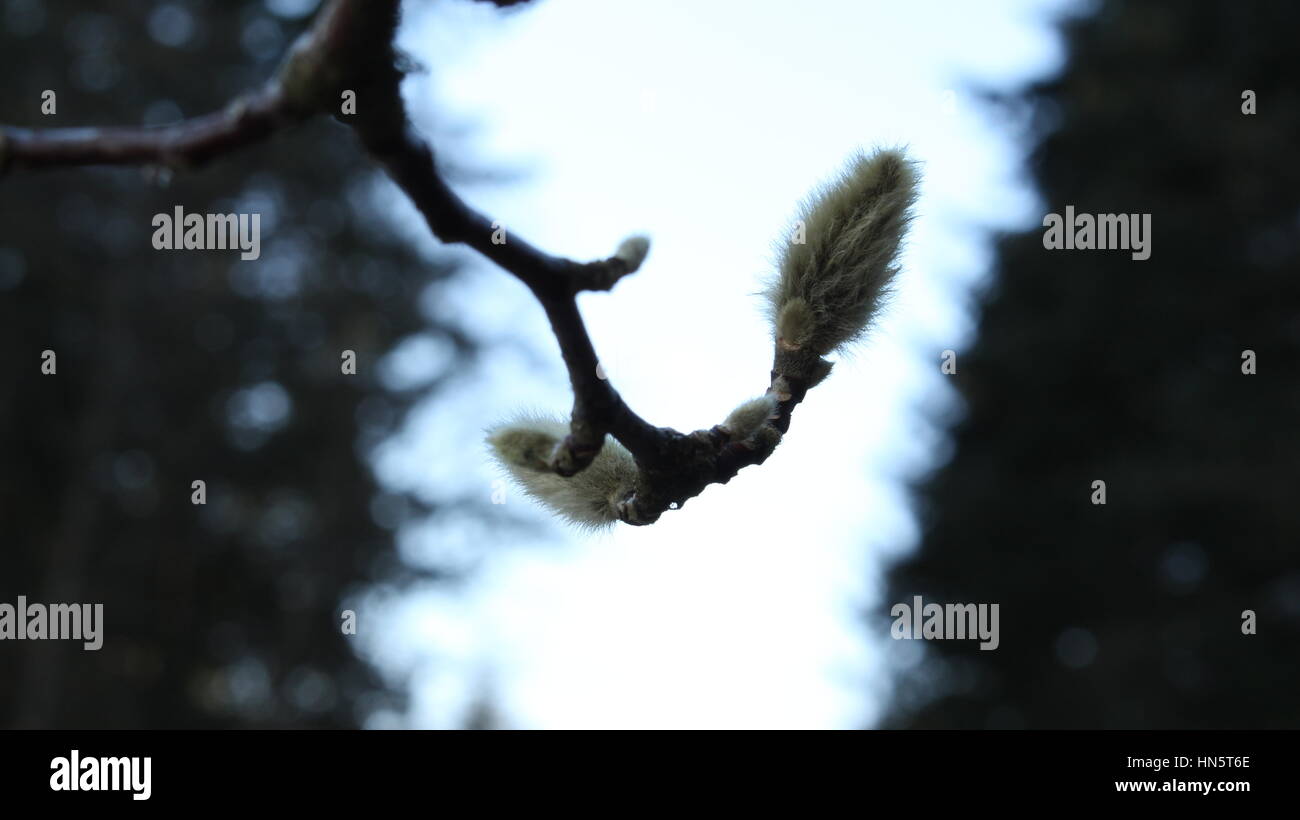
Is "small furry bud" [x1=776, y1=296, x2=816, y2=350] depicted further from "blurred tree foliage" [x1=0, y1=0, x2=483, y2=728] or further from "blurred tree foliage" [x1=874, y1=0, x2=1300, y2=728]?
"blurred tree foliage" [x1=0, y1=0, x2=483, y2=728]

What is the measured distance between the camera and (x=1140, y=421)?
14.2 m

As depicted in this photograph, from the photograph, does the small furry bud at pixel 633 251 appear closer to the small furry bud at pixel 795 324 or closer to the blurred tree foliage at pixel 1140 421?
the small furry bud at pixel 795 324

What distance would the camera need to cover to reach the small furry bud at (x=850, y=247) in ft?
4.43

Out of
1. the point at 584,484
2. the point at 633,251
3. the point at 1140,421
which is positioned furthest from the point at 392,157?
the point at 1140,421

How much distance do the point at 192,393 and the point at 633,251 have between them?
14.4 meters

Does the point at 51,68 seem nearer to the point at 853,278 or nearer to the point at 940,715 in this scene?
the point at 940,715

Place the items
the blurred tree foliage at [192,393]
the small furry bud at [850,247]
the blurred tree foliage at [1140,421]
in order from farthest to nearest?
the blurred tree foliage at [192,393] → the blurred tree foliage at [1140,421] → the small furry bud at [850,247]

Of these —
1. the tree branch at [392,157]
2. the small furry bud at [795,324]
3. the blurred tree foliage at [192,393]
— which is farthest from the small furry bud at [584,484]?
the blurred tree foliage at [192,393]

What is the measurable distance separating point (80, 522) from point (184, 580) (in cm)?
163

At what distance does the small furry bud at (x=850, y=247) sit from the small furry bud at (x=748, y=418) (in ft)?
0.31

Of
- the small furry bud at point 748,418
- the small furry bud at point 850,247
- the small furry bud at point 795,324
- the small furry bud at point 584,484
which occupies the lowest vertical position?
the small furry bud at point 584,484

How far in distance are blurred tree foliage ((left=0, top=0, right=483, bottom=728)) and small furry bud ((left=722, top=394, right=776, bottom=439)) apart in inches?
499

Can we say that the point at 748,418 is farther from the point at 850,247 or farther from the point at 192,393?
the point at 192,393

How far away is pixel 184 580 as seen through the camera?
14477 millimetres
